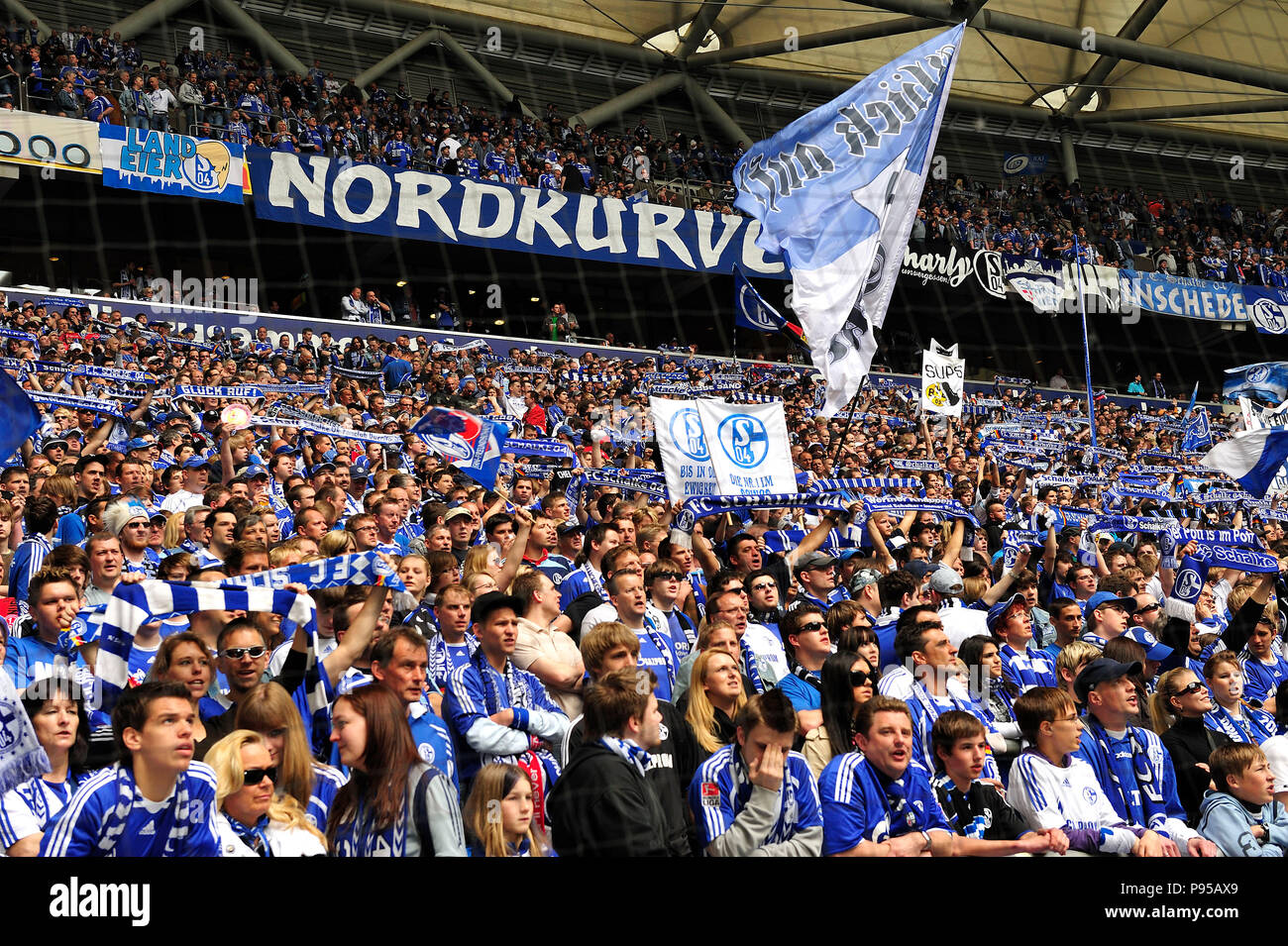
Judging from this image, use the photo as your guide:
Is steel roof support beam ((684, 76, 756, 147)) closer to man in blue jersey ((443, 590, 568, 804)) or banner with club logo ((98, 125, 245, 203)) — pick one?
banner with club logo ((98, 125, 245, 203))

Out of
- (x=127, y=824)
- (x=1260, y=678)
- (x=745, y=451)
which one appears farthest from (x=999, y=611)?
(x=127, y=824)

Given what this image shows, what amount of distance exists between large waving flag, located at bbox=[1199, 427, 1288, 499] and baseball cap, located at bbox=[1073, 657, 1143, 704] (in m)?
4.96

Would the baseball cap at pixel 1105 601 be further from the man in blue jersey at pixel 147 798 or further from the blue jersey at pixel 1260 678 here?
the man in blue jersey at pixel 147 798

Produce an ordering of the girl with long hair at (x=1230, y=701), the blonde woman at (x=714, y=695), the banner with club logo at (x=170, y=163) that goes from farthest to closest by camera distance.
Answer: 1. the banner with club logo at (x=170, y=163)
2. the girl with long hair at (x=1230, y=701)
3. the blonde woman at (x=714, y=695)

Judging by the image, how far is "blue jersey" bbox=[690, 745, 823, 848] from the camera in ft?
12.3

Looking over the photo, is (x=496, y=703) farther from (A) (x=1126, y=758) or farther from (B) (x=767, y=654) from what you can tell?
(A) (x=1126, y=758)

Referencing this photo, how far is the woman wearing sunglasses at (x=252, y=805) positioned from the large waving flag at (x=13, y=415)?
2.37 m

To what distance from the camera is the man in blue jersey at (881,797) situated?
3.90 meters

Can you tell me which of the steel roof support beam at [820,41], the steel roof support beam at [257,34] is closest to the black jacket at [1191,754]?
the steel roof support beam at [820,41]

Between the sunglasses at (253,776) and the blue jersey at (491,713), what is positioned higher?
the blue jersey at (491,713)

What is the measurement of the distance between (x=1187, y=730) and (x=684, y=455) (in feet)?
12.2

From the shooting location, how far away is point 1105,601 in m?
6.68

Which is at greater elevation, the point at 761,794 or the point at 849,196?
the point at 849,196
